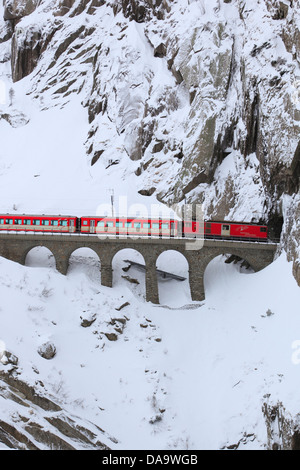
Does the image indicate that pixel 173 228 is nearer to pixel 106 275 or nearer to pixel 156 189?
pixel 106 275

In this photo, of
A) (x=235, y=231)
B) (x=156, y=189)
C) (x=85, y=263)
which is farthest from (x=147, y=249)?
(x=156, y=189)

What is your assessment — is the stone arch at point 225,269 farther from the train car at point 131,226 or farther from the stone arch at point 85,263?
the stone arch at point 85,263

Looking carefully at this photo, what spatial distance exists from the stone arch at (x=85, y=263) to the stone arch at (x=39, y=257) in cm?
191

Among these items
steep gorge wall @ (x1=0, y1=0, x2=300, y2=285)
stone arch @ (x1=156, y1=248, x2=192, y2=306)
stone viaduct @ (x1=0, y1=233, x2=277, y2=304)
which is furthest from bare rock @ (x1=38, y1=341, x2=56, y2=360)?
steep gorge wall @ (x1=0, y1=0, x2=300, y2=285)

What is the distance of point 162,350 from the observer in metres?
39.0

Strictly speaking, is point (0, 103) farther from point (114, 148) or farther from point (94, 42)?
point (114, 148)

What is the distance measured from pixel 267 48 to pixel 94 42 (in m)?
37.4

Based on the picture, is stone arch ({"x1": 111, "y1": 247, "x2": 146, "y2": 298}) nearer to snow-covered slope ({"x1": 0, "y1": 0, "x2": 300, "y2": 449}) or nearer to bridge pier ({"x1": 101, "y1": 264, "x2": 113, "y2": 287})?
snow-covered slope ({"x1": 0, "y1": 0, "x2": 300, "y2": 449})

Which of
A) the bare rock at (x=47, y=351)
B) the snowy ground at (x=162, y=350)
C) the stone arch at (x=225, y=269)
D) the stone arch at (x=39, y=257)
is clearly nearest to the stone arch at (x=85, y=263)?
the snowy ground at (x=162, y=350)

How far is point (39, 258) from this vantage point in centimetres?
4844

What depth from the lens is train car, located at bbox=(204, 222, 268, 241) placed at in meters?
47.3

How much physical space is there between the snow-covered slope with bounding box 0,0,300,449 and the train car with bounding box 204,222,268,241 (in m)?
1.75

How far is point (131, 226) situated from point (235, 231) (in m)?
10.1

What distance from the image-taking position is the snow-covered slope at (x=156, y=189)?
105 ft
